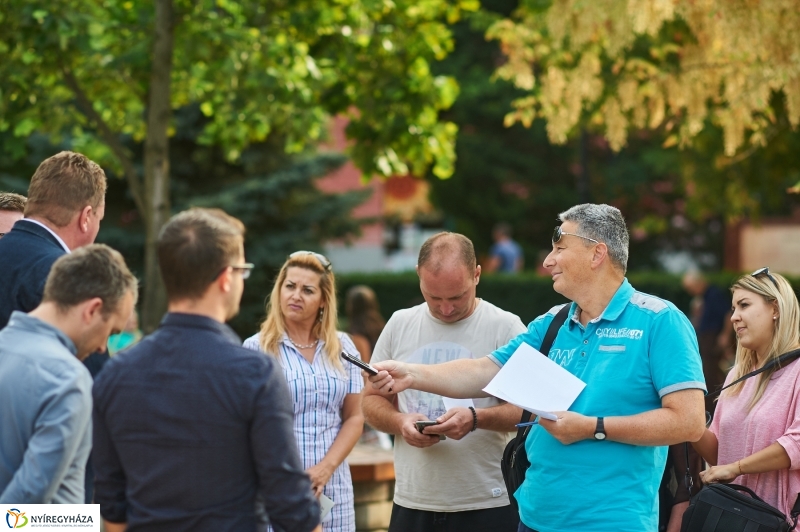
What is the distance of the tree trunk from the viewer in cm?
815

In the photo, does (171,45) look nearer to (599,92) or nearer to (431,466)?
(599,92)

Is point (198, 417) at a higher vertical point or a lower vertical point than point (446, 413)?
higher

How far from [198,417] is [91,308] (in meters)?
0.55

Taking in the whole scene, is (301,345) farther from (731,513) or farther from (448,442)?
(731,513)

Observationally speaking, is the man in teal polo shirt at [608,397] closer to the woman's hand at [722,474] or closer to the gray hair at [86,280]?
the woman's hand at [722,474]

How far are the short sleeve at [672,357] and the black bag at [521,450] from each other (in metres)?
0.49

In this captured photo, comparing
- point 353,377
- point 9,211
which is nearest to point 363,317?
point 353,377

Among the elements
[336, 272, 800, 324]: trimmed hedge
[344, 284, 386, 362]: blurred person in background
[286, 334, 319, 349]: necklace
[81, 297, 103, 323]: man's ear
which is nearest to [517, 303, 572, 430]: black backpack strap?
[286, 334, 319, 349]: necklace

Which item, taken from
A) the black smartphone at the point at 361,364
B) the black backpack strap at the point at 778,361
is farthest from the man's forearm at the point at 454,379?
the black backpack strap at the point at 778,361

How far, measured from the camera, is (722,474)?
4164 mm

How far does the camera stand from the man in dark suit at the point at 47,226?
372 centimetres

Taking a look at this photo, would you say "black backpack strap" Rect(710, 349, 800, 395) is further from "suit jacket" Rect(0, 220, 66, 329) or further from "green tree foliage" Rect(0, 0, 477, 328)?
"green tree foliage" Rect(0, 0, 477, 328)

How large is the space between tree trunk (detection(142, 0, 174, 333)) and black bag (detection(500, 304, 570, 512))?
4808 millimetres

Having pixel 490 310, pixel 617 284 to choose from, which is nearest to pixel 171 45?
pixel 490 310
